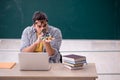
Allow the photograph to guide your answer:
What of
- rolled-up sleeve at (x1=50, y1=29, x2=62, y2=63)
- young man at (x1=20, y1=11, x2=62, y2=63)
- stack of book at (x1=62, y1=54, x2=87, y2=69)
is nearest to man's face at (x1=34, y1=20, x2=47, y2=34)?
young man at (x1=20, y1=11, x2=62, y2=63)

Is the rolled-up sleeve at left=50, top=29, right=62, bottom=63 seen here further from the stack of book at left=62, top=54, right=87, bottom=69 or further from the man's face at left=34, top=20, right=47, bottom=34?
the stack of book at left=62, top=54, right=87, bottom=69

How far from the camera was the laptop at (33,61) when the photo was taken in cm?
264

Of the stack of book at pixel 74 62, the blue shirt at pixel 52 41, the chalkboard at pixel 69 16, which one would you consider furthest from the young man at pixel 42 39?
the chalkboard at pixel 69 16

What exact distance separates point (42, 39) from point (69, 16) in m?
2.12

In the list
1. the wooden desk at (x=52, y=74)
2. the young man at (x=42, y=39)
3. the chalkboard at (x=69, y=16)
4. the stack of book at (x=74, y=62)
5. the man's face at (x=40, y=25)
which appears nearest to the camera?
the wooden desk at (x=52, y=74)

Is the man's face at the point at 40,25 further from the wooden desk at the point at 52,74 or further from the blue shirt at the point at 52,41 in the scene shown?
the wooden desk at the point at 52,74

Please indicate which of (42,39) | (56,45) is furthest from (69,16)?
(42,39)

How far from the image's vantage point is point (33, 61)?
266cm

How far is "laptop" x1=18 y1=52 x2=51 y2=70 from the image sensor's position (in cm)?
264

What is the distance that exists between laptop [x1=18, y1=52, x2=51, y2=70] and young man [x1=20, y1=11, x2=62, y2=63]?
41 cm

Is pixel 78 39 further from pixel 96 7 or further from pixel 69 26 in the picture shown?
pixel 96 7

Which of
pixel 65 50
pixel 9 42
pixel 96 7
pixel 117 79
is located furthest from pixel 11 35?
pixel 117 79

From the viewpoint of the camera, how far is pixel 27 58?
2656 mm

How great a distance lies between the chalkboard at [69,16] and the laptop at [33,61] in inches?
96.8
